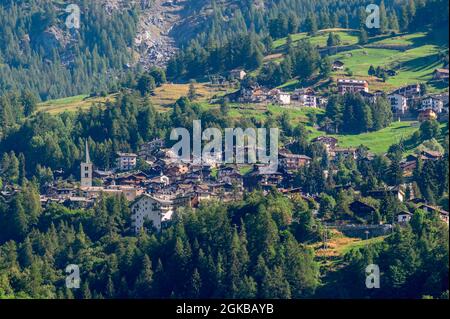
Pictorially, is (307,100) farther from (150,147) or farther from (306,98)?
(150,147)

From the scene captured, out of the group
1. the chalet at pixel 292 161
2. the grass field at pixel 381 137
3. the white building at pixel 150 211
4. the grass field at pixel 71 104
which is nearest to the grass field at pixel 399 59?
the grass field at pixel 381 137

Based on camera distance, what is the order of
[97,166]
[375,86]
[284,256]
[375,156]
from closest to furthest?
[284,256] < [375,156] < [97,166] < [375,86]

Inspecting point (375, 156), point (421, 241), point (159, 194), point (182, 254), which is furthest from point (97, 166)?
point (421, 241)

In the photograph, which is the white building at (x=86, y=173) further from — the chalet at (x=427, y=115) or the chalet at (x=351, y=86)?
the chalet at (x=427, y=115)

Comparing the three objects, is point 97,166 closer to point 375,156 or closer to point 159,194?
point 159,194

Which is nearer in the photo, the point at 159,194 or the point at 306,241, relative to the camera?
the point at 306,241

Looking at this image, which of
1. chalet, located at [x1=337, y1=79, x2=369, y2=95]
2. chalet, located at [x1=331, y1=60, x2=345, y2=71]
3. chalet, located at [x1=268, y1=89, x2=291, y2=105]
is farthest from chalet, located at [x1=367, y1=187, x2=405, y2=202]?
chalet, located at [x1=331, y1=60, x2=345, y2=71]
